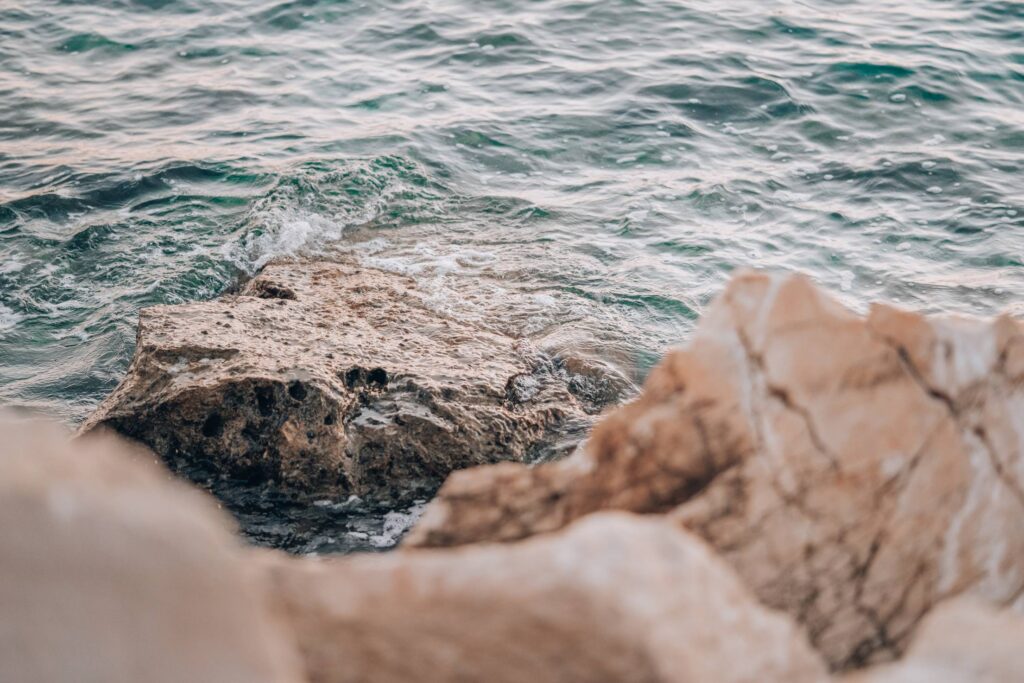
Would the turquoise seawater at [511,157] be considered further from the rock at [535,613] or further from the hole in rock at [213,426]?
the rock at [535,613]

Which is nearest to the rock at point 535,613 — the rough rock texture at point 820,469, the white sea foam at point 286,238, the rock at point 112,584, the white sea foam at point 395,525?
the rock at point 112,584

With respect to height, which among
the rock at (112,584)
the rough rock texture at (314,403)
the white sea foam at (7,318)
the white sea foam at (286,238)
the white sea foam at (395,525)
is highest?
the rock at (112,584)

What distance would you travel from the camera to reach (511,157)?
404 inches

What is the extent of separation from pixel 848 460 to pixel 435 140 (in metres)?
8.25

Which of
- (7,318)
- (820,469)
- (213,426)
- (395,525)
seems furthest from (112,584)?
(7,318)

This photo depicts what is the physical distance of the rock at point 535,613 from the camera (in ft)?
6.54

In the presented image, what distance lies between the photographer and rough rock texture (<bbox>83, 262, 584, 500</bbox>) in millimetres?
5148

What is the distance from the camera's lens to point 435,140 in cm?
1044

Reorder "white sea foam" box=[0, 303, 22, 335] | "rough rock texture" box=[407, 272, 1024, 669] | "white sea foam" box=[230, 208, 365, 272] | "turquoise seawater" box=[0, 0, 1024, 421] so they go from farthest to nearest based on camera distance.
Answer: "white sea foam" box=[230, 208, 365, 272] → "turquoise seawater" box=[0, 0, 1024, 421] → "white sea foam" box=[0, 303, 22, 335] → "rough rock texture" box=[407, 272, 1024, 669]

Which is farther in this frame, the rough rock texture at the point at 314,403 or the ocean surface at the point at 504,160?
the ocean surface at the point at 504,160

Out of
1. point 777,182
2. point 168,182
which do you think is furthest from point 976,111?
point 168,182

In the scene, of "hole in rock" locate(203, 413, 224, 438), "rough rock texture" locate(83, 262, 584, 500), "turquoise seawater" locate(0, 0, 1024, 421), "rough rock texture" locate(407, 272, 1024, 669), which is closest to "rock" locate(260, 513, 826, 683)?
"rough rock texture" locate(407, 272, 1024, 669)

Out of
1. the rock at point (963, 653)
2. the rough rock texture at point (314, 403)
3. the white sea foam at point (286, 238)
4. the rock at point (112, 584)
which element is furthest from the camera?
the white sea foam at point (286, 238)

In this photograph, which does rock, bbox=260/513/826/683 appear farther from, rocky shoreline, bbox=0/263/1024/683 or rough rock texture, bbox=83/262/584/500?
rough rock texture, bbox=83/262/584/500
